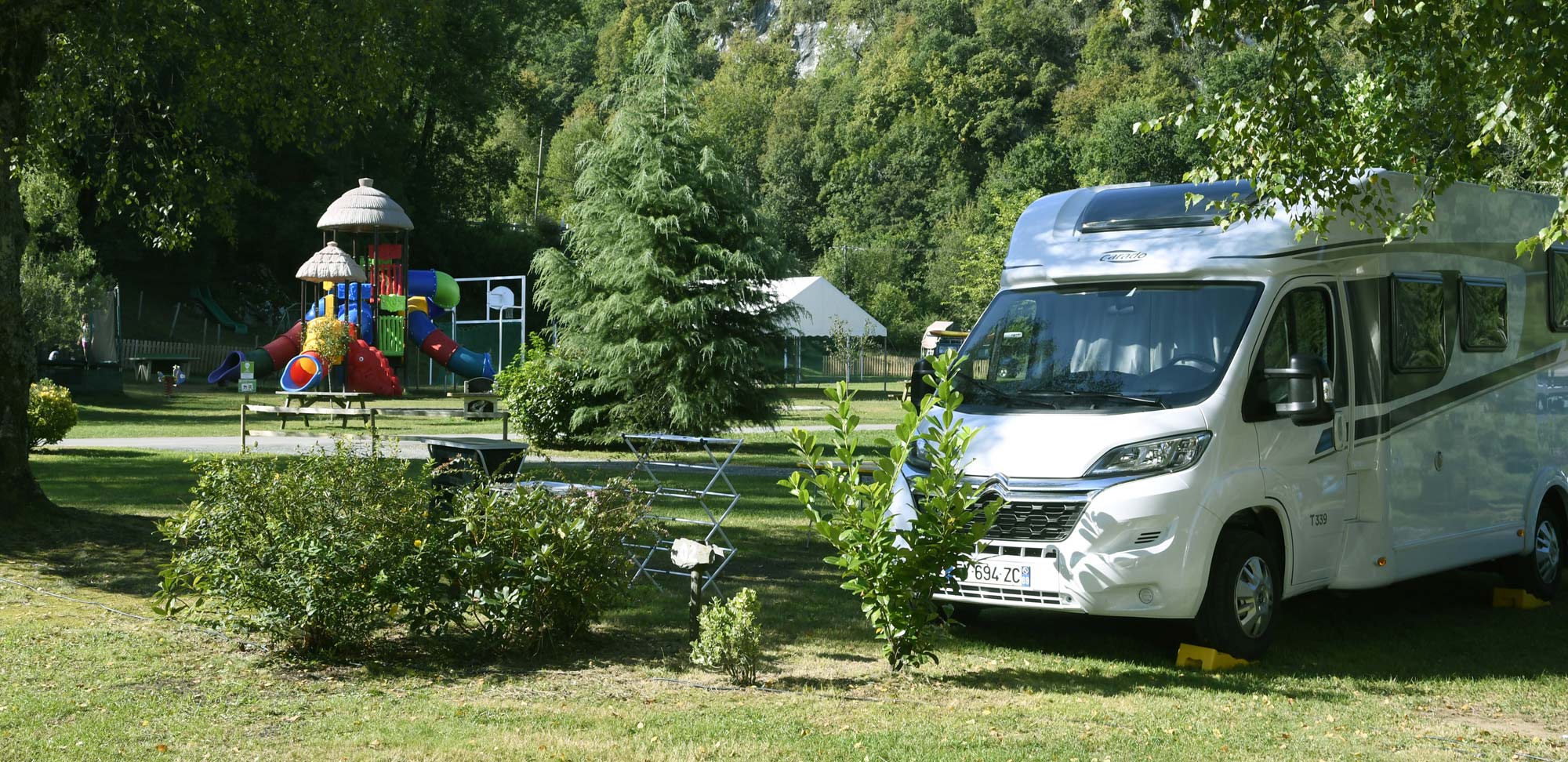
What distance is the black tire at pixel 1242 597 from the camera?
7051 mm

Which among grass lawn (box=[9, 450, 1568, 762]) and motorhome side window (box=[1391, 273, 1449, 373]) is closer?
grass lawn (box=[9, 450, 1568, 762])

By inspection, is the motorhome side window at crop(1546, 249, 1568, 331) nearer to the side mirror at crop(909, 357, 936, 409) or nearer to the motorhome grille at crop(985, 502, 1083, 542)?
the side mirror at crop(909, 357, 936, 409)

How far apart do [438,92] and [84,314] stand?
2118cm

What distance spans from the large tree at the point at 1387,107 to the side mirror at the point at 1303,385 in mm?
823

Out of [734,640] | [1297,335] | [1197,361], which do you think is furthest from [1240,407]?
[734,640]

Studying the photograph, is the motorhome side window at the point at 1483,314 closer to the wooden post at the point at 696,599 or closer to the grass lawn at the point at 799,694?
the grass lawn at the point at 799,694

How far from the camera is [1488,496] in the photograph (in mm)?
9039

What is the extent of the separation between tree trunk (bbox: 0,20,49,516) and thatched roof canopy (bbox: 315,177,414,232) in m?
17.8

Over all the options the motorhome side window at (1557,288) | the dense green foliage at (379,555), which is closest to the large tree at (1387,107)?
the motorhome side window at (1557,288)

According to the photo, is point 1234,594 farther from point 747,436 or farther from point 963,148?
point 963,148

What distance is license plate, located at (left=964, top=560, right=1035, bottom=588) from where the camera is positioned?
6.97 metres

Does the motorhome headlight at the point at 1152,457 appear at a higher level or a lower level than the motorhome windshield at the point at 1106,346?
lower

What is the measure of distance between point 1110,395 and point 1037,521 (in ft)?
2.88

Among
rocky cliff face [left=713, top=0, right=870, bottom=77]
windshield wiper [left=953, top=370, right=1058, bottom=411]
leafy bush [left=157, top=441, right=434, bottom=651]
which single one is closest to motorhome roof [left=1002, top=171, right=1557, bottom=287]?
windshield wiper [left=953, top=370, right=1058, bottom=411]
